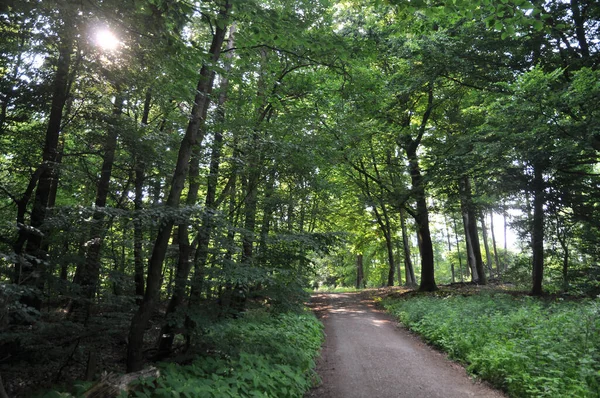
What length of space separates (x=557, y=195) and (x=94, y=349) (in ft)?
44.8

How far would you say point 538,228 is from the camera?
12.1 meters

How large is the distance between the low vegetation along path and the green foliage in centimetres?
55

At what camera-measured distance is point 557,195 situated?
11555 millimetres

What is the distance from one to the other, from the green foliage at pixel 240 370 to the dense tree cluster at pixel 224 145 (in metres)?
0.50

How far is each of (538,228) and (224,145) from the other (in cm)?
1116

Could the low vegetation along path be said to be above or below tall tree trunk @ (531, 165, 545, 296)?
below

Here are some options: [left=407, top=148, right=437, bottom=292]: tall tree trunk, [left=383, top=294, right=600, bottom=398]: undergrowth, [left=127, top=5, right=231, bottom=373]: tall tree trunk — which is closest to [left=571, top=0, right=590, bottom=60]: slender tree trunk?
[left=407, top=148, right=437, bottom=292]: tall tree trunk

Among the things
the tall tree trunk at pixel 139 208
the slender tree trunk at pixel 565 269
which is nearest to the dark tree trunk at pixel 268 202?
the tall tree trunk at pixel 139 208

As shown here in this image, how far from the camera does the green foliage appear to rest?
423cm

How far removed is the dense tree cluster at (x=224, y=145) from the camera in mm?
4738

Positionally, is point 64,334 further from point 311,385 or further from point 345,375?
point 345,375

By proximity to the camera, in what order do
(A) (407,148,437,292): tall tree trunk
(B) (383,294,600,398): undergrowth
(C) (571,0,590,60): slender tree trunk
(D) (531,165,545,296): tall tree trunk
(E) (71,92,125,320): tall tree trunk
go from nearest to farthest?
1. (B) (383,294,600,398): undergrowth
2. (E) (71,92,125,320): tall tree trunk
3. (C) (571,0,590,60): slender tree trunk
4. (D) (531,165,545,296): tall tree trunk
5. (A) (407,148,437,292): tall tree trunk

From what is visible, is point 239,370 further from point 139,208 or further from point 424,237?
point 424,237

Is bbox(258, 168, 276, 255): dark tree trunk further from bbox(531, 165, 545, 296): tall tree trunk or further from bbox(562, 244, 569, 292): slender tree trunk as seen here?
bbox(562, 244, 569, 292): slender tree trunk
